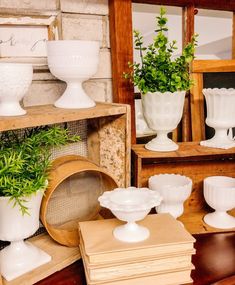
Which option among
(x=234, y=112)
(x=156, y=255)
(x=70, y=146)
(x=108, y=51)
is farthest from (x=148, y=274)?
(x=108, y=51)

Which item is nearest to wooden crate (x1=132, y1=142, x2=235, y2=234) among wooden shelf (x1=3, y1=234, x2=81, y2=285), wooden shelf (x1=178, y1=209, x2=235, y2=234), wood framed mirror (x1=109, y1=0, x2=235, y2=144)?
wooden shelf (x1=178, y1=209, x2=235, y2=234)

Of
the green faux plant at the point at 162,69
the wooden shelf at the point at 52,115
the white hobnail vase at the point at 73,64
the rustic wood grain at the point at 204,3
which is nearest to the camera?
the wooden shelf at the point at 52,115

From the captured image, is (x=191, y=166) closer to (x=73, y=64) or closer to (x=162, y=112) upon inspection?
(x=162, y=112)

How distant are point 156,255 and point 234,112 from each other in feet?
2.05

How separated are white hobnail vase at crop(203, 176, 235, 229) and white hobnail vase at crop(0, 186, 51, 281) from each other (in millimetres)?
583

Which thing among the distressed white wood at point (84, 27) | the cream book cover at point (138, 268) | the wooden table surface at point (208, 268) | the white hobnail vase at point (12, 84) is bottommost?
the wooden table surface at point (208, 268)

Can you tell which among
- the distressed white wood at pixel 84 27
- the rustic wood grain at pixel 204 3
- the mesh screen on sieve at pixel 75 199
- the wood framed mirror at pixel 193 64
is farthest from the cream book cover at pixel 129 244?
the rustic wood grain at pixel 204 3

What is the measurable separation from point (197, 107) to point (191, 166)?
→ 0.24 m

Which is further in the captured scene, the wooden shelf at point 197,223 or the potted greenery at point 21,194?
the wooden shelf at point 197,223

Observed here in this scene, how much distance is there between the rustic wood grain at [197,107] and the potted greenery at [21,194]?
597 mm

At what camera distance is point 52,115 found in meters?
0.92

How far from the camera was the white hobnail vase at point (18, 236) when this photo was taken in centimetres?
90

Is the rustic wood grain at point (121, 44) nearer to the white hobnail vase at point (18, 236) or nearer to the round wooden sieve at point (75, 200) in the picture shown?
the round wooden sieve at point (75, 200)

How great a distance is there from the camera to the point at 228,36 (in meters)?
1.59
